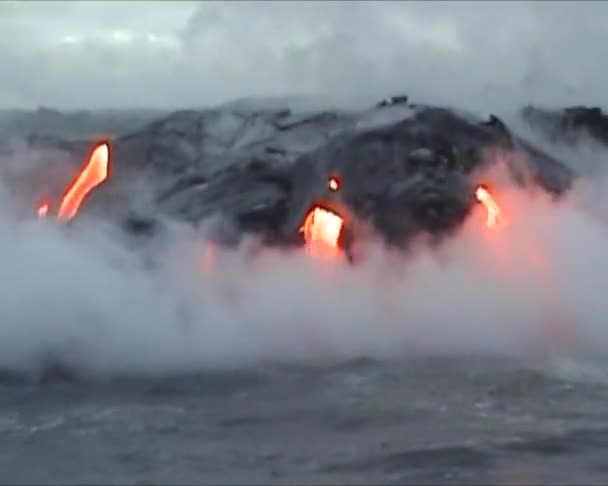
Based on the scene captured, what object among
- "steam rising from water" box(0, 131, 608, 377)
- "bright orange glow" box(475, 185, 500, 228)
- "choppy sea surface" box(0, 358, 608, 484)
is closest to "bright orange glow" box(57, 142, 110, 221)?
"steam rising from water" box(0, 131, 608, 377)

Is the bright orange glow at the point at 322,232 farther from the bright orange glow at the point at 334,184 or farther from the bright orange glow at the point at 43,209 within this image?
the bright orange glow at the point at 43,209

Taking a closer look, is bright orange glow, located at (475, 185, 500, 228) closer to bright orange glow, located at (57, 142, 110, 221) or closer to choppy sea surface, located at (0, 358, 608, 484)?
choppy sea surface, located at (0, 358, 608, 484)

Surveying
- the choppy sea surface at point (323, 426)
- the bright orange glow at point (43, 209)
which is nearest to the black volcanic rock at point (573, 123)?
the bright orange glow at point (43, 209)

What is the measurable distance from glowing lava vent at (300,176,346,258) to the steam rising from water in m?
0.49

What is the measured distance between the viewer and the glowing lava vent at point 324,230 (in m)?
31.9

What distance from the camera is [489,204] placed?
3388 cm

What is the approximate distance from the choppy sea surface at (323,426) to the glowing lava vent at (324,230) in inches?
235

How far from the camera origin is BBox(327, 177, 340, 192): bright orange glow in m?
37.5

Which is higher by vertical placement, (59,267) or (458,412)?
(59,267)

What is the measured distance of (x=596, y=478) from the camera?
666 inches

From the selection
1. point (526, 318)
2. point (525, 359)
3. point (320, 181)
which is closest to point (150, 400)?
point (525, 359)

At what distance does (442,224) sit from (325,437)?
46.8 feet

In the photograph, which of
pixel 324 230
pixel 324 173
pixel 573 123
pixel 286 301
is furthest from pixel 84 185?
pixel 573 123

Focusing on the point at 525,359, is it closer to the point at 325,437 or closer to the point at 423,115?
the point at 325,437
